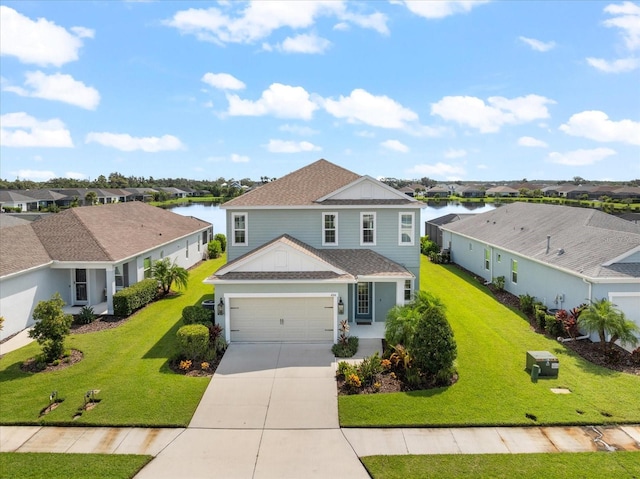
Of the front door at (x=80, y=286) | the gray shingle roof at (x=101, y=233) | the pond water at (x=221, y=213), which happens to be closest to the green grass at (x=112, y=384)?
the front door at (x=80, y=286)

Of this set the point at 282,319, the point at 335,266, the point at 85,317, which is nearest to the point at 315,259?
the point at 335,266

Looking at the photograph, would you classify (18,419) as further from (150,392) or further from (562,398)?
(562,398)

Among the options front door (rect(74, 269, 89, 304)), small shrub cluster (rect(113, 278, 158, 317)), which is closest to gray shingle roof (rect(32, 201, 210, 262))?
front door (rect(74, 269, 89, 304))

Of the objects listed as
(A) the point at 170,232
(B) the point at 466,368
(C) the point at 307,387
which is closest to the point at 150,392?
(C) the point at 307,387

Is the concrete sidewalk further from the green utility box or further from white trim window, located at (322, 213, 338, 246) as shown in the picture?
white trim window, located at (322, 213, 338, 246)

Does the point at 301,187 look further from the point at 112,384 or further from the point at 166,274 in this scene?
the point at 112,384

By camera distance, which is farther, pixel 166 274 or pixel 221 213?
pixel 221 213
